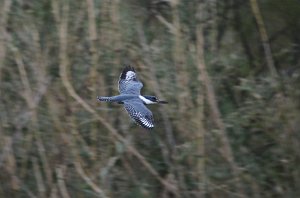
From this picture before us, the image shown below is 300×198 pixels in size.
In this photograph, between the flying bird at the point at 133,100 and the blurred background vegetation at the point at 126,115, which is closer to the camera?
the flying bird at the point at 133,100

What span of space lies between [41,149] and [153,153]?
0.65m

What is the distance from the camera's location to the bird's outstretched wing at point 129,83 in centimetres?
494

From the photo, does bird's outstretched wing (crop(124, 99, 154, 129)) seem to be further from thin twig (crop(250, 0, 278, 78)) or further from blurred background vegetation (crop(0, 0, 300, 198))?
thin twig (crop(250, 0, 278, 78))

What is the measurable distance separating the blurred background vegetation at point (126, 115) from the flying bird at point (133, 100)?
1.87 feet

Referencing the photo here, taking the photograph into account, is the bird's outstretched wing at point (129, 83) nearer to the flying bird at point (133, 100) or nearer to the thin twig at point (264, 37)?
the flying bird at point (133, 100)

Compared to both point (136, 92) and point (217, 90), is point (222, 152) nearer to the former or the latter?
point (217, 90)

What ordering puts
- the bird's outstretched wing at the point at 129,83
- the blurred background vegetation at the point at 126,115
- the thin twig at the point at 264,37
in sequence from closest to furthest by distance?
the bird's outstretched wing at the point at 129,83 < the blurred background vegetation at the point at 126,115 < the thin twig at the point at 264,37

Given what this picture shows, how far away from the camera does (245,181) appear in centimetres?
593

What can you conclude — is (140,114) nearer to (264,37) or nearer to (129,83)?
(129,83)

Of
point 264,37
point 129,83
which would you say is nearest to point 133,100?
point 129,83

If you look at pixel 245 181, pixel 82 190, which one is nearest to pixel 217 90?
pixel 245 181

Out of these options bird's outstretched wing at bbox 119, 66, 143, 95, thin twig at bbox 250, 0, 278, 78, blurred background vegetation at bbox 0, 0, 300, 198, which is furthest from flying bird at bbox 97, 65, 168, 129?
thin twig at bbox 250, 0, 278, 78

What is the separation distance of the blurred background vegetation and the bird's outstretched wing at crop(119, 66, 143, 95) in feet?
1.67

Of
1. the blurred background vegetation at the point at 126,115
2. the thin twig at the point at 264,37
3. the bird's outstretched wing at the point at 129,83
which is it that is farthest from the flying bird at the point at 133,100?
the thin twig at the point at 264,37
